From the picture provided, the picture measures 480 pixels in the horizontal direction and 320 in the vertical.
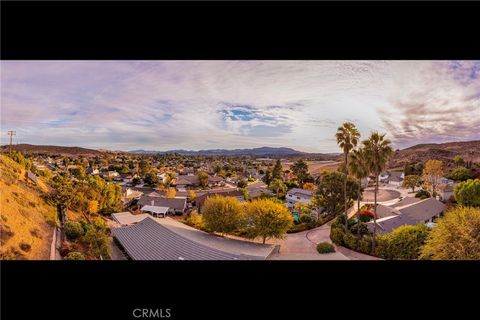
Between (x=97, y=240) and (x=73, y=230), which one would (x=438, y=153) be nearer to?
(x=97, y=240)

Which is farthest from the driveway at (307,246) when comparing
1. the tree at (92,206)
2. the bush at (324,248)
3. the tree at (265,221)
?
the tree at (92,206)

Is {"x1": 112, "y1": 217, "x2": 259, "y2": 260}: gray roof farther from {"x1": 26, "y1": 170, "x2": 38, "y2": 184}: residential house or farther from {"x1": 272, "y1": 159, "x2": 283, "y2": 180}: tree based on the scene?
{"x1": 272, "y1": 159, "x2": 283, "y2": 180}: tree

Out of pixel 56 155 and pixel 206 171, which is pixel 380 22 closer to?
pixel 206 171

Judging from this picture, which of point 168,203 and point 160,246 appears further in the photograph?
point 168,203

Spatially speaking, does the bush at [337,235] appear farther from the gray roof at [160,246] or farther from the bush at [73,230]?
the bush at [73,230]

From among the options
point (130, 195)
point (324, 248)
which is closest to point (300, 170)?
point (324, 248)
